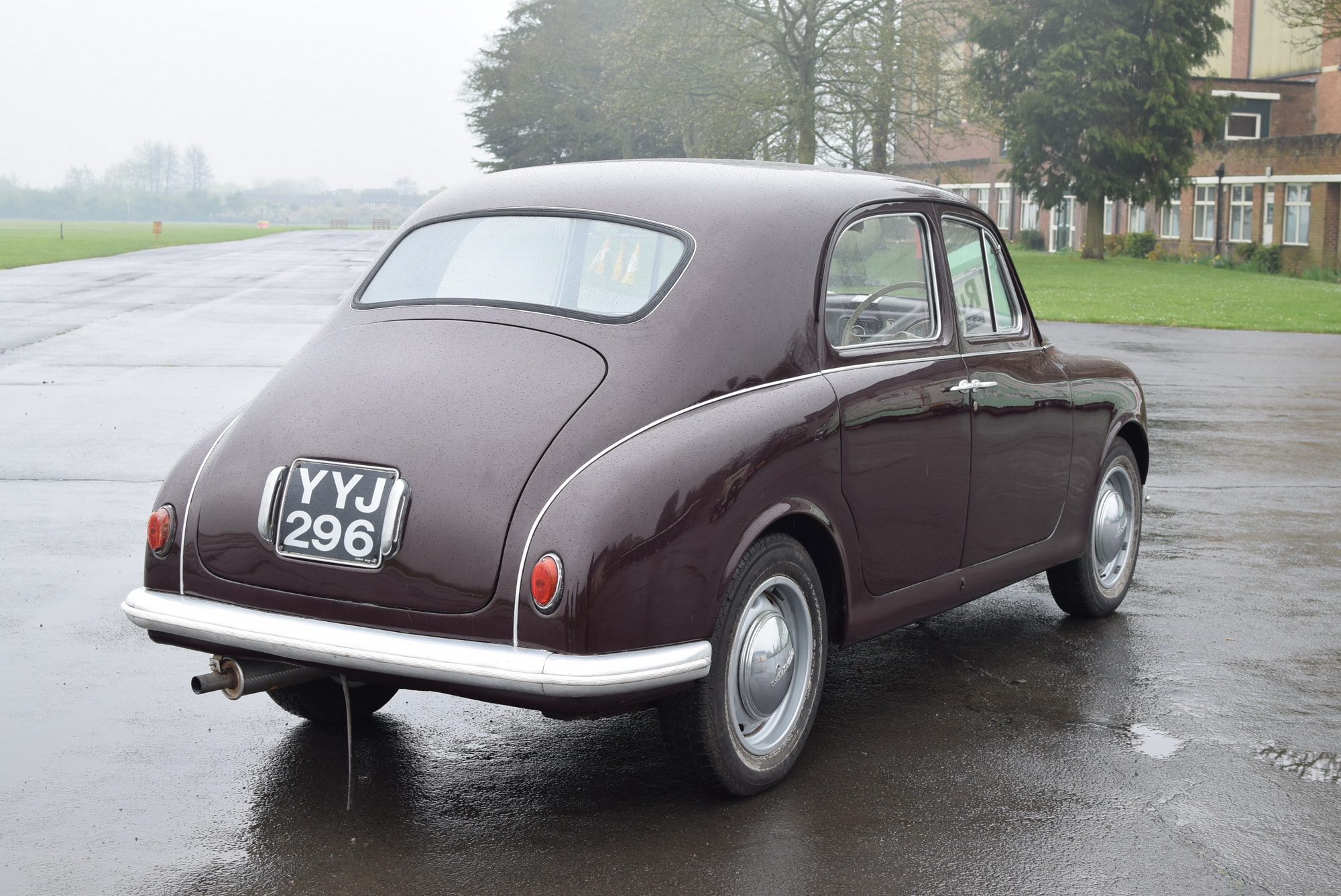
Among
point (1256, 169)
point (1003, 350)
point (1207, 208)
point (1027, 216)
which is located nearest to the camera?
point (1003, 350)

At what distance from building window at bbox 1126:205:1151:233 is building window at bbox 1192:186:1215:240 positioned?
404 centimetres

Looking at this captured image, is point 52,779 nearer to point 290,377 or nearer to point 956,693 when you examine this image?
point 290,377

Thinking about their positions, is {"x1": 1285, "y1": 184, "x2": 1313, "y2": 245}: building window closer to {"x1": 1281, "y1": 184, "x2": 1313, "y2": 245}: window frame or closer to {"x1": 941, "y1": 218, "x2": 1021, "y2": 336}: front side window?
{"x1": 1281, "y1": 184, "x2": 1313, "y2": 245}: window frame

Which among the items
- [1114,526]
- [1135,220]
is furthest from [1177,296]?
[1114,526]

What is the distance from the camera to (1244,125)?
59031 mm

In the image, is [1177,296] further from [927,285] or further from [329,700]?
[329,700]

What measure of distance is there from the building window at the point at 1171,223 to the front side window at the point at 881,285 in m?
54.1

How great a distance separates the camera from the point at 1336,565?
7.21m

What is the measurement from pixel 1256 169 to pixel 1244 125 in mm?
10209

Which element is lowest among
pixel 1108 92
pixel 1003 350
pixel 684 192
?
pixel 1003 350

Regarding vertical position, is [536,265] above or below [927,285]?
above

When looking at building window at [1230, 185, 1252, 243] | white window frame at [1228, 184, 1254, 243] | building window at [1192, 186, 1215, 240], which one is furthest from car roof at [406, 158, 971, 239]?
building window at [1192, 186, 1215, 240]

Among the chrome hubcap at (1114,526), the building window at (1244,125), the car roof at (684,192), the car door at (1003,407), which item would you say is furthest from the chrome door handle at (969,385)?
the building window at (1244,125)

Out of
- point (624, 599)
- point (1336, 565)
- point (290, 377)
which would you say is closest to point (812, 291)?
point (624, 599)
